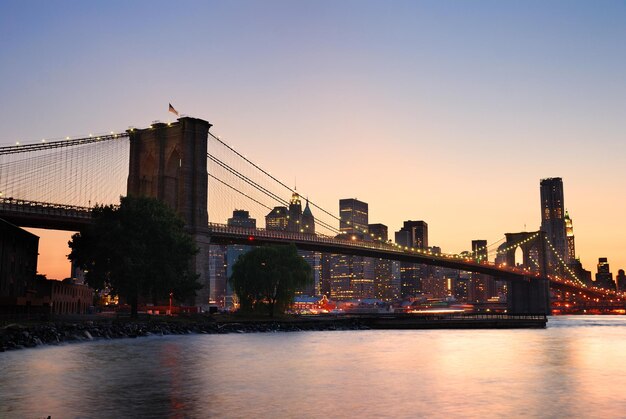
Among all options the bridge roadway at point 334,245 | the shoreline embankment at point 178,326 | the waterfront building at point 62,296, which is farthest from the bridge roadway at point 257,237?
the shoreline embankment at point 178,326

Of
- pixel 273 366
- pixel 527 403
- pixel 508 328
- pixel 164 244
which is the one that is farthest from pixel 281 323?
pixel 527 403

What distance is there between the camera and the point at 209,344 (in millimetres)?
52656

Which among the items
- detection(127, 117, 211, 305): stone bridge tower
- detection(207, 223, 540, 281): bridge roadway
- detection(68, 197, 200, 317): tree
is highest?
detection(127, 117, 211, 305): stone bridge tower

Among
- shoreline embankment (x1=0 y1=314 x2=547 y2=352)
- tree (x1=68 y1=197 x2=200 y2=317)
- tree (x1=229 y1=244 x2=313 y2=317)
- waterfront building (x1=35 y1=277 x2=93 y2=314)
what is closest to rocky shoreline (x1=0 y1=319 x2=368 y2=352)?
shoreline embankment (x1=0 y1=314 x2=547 y2=352)

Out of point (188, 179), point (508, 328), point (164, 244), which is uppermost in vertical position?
point (188, 179)

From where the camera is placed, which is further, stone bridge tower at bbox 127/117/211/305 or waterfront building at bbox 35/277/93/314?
stone bridge tower at bbox 127/117/211/305

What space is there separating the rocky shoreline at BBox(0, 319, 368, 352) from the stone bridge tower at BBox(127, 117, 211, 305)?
485 inches

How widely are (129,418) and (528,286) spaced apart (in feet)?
534

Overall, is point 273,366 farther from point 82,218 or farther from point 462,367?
point 82,218

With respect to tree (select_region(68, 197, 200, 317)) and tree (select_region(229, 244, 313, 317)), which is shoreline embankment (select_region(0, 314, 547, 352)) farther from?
tree (select_region(68, 197, 200, 317))

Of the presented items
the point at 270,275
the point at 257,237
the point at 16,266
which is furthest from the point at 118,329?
the point at 257,237

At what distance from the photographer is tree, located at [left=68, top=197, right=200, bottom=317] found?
6656 centimetres

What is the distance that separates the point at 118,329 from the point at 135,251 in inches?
417

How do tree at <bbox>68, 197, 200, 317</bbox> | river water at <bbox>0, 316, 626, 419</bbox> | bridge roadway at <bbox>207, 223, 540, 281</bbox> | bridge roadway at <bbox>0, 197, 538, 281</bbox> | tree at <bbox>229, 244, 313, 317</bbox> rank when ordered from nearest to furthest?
river water at <bbox>0, 316, 626, 419</bbox> < tree at <bbox>68, 197, 200, 317</bbox> < bridge roadway at <bbox>0, 197, 538, 281</bbox> < tree at <bbox>229, 244, 313, 317</bbox> < bridge roadway at <bbox>207, 223, 540, 281</bbox>
